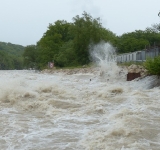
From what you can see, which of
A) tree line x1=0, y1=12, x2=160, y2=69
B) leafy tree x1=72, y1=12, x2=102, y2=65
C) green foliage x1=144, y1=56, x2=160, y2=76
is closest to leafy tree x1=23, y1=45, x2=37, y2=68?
tree line x1=0, y1=12, x2=160, y2=69

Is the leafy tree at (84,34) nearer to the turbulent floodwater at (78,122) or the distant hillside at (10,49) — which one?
the turbulent floodwater at (78,122)

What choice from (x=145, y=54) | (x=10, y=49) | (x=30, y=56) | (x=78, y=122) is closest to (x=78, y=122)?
(x=78, y=122)

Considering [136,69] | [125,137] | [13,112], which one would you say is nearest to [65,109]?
[13,112]

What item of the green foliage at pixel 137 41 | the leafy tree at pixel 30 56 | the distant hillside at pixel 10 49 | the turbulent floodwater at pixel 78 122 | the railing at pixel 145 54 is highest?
the distant hillside at pixel 10 49

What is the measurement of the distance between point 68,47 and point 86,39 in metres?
7.65

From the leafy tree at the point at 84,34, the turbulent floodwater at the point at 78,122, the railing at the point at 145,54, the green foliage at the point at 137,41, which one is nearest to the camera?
the turbulent floodwater at the point at 78,122

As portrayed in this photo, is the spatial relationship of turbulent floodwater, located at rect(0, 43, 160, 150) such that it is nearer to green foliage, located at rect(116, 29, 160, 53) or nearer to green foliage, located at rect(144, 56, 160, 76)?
green foliage, located at rect(144, 56, 160, 76)

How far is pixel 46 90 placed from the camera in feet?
42.8

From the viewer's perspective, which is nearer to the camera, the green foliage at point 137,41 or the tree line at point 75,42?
the tree line at point 75,42

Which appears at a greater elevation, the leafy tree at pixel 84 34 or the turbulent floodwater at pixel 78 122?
the leafy tree at pixel 84 34

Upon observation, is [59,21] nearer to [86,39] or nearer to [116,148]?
[86,39]

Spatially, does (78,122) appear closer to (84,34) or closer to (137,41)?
(84,34)

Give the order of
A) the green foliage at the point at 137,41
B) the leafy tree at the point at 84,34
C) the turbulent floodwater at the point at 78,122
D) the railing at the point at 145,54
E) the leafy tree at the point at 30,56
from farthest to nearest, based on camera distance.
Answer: the leafy tree at the point at 30,56 → the green foliage at the point at 137,41 → the leafy tree at the point at 84,34 → the railing at the point at 145,54 → the turbulent floodwater at the point at 78,122

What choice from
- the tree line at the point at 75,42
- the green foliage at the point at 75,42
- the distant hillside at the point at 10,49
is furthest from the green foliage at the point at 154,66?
the distant hillside at the point at 10,49
